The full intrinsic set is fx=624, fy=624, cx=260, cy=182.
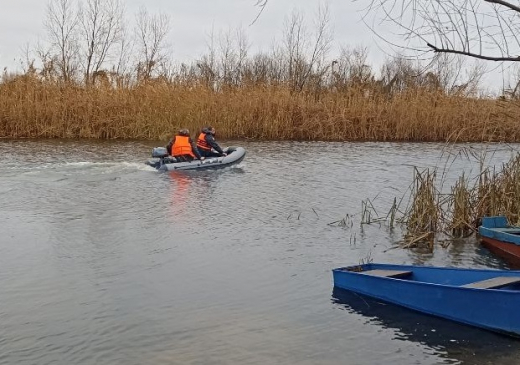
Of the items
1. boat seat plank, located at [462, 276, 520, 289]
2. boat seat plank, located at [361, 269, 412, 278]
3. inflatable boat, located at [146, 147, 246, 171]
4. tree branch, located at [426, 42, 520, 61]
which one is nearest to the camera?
tree branch, located at [426, 42, 520, 61]

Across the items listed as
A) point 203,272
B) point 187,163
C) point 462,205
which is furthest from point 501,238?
point 187,163

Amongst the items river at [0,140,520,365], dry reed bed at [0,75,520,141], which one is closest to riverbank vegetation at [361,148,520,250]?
river at [0,140,520,365]

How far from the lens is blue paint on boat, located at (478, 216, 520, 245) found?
25.4ft

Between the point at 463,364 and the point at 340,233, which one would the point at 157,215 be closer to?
the point at 340,233

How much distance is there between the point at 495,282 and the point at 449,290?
1.40ft

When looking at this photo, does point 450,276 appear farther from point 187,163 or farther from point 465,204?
point 187,163

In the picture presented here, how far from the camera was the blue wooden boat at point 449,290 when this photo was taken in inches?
211

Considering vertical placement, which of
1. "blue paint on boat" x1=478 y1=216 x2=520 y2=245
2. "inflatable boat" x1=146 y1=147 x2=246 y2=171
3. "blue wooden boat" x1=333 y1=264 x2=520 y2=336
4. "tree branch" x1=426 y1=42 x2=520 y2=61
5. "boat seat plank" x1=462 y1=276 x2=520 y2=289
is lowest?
"blue wooden boat" x1=333 y1=264 x2=520 y2=336

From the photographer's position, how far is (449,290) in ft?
18.5

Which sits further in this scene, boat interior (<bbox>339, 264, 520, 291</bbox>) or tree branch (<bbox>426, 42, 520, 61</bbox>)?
boat interior (<bbox>339, 264, 520, 291</bbox>)

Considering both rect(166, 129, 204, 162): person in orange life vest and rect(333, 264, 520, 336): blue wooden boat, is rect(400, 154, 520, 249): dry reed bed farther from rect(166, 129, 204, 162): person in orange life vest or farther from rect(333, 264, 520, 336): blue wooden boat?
rect(166, 129, 204, 162): person in orange life vest

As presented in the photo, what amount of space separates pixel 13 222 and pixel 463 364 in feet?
22.8

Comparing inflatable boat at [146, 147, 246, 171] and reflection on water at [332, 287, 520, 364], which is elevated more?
inflatable boat at [146, 147, 246, 171]

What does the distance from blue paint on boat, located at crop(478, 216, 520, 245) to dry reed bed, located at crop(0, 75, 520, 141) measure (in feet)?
44.3
